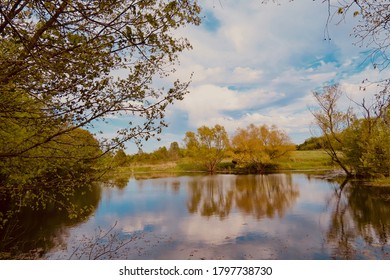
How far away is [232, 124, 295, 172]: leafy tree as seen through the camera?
42094 millimetres

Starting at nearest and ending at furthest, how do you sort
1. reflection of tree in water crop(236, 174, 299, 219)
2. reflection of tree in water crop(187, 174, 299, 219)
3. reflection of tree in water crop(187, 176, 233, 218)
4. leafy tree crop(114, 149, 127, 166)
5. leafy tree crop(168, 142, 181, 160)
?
leafy tree crop(114, 149, 127, 166), reflection of tree in water crop(236, 174, 299, 219), reflection of tree in water crop(187, 174, 299, 219), reflection of tree in water crop(187, 176, 233, 218), leafy tree crop(168, 142, 181, 160)

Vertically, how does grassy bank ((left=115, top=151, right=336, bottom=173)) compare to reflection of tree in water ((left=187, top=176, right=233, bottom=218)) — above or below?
above

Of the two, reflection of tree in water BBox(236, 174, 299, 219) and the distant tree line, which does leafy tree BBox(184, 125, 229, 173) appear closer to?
the distant tree line

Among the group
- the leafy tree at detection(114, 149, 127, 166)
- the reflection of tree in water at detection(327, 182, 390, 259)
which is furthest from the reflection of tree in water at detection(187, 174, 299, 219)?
the leafy tree at detection(114, 149, 127, 166)

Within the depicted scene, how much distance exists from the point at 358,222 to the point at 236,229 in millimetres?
4754

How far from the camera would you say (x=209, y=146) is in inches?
1865

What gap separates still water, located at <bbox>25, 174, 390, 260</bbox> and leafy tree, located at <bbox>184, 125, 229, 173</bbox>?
27733mm

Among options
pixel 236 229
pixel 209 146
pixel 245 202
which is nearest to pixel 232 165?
pixel 209 146

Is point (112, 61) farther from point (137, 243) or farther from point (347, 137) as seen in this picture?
point (347, 137)

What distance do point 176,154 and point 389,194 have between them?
157 ft

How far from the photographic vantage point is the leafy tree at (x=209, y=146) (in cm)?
4686

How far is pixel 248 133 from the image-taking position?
4447 centimetres

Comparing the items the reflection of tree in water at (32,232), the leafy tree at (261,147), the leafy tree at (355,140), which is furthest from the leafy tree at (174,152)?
the reflection of tree in water at (32,232)

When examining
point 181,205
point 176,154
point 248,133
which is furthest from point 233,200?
point 176,154
